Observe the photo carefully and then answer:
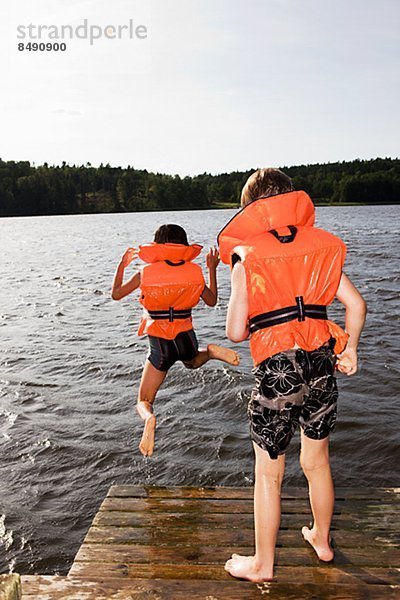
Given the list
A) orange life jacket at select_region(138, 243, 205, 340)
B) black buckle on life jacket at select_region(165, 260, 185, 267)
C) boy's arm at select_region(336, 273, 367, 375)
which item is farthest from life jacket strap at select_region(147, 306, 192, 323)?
boy's arm at select_region(336, 273, 367, 375)

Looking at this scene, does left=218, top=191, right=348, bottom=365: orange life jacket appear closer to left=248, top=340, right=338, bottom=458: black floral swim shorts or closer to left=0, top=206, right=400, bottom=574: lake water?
left=248, top=340, right=338, bottom=458: black floral swim shorts

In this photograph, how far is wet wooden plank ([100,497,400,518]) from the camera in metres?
4.33

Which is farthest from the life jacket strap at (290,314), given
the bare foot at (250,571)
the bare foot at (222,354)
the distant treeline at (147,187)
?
the distant treeline at (147,187)

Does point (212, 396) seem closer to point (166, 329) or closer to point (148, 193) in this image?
point (166, 329)

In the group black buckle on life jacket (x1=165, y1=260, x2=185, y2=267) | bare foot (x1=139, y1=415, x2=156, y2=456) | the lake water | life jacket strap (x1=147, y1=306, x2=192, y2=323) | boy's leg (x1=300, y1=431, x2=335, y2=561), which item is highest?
black buckle on life jacket (x1=165, y1=260, x2=185, y2=267)

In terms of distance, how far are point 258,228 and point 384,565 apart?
216cm

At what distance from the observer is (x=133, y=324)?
14.7 metres

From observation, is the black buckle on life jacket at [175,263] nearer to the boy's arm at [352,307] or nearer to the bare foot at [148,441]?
the bare foot at [148,441]

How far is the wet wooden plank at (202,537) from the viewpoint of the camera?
3.91 metres

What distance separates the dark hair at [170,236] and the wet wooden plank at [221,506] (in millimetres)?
2196

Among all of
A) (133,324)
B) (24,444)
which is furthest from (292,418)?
(133,324)

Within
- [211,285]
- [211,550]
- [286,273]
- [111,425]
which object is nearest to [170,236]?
[211,285]

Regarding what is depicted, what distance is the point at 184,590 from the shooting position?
3.32m

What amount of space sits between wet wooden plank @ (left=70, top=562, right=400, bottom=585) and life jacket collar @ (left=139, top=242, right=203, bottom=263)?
8.49ft
